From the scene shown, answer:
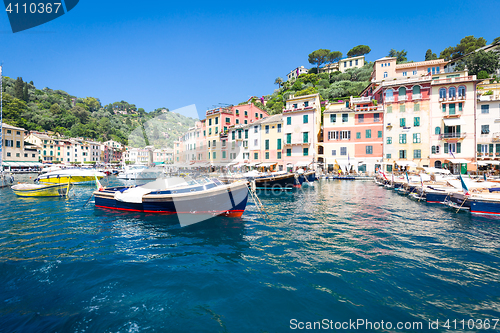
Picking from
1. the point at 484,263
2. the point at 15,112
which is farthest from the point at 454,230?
the point at 15,112

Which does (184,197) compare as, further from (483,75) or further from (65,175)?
(483,75)

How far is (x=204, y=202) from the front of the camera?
1184 centimetres

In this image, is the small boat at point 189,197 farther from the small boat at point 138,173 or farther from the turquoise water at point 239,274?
the small boat at point 138,173

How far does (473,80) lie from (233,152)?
43734mm

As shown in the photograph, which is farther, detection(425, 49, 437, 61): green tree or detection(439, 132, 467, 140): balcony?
detection(425, 49, 437, 61): green tree

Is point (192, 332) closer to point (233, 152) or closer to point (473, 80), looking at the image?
point (233, 152)

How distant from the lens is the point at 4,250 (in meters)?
8.24

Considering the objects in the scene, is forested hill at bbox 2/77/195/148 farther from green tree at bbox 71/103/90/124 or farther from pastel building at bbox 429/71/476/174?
pastel building at bbox 429/71/476/174

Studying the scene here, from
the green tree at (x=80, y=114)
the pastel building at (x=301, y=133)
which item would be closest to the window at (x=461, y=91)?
the pastel building at (x=301, y=133)

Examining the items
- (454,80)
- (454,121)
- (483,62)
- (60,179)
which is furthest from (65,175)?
(483,62)

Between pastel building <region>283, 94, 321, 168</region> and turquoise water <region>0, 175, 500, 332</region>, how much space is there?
31041 millimetres

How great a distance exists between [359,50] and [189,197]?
106 m

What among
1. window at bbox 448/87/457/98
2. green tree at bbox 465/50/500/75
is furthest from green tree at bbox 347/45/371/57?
window at bbox 448/87/457/98

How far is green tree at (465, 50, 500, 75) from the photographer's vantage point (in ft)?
168
